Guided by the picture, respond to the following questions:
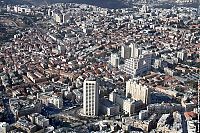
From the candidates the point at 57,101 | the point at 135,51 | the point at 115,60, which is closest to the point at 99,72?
the point at 115,60

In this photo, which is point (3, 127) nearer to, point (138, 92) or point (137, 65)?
point (138, 92)

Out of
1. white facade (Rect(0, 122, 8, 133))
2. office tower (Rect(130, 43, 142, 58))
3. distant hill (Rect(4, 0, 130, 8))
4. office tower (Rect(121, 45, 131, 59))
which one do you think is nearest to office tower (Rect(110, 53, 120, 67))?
office tower (Rect(121, 45, 131, 59))

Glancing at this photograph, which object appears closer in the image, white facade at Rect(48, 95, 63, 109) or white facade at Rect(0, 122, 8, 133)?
white facade at Rect(0, 122, 8, 133)

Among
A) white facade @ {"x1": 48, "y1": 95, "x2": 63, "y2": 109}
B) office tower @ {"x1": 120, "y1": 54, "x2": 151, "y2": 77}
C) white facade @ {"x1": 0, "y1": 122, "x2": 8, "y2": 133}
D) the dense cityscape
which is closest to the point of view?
white facade @ {"x1": 0, "y1": 122, "x2": 8, "y2": 133}

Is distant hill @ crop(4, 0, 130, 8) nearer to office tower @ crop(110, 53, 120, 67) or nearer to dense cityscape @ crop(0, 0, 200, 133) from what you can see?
dense cityscape @ crop(0, 0, 200, 133)

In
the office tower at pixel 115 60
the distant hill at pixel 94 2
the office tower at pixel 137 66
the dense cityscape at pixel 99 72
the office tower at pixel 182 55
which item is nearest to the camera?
the dense cityscape at pixel 99 72

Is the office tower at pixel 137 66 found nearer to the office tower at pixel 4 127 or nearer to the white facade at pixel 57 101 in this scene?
the white facade at pixel 57 101

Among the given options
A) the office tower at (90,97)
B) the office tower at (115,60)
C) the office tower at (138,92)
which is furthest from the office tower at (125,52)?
the office tower at (90,97)
